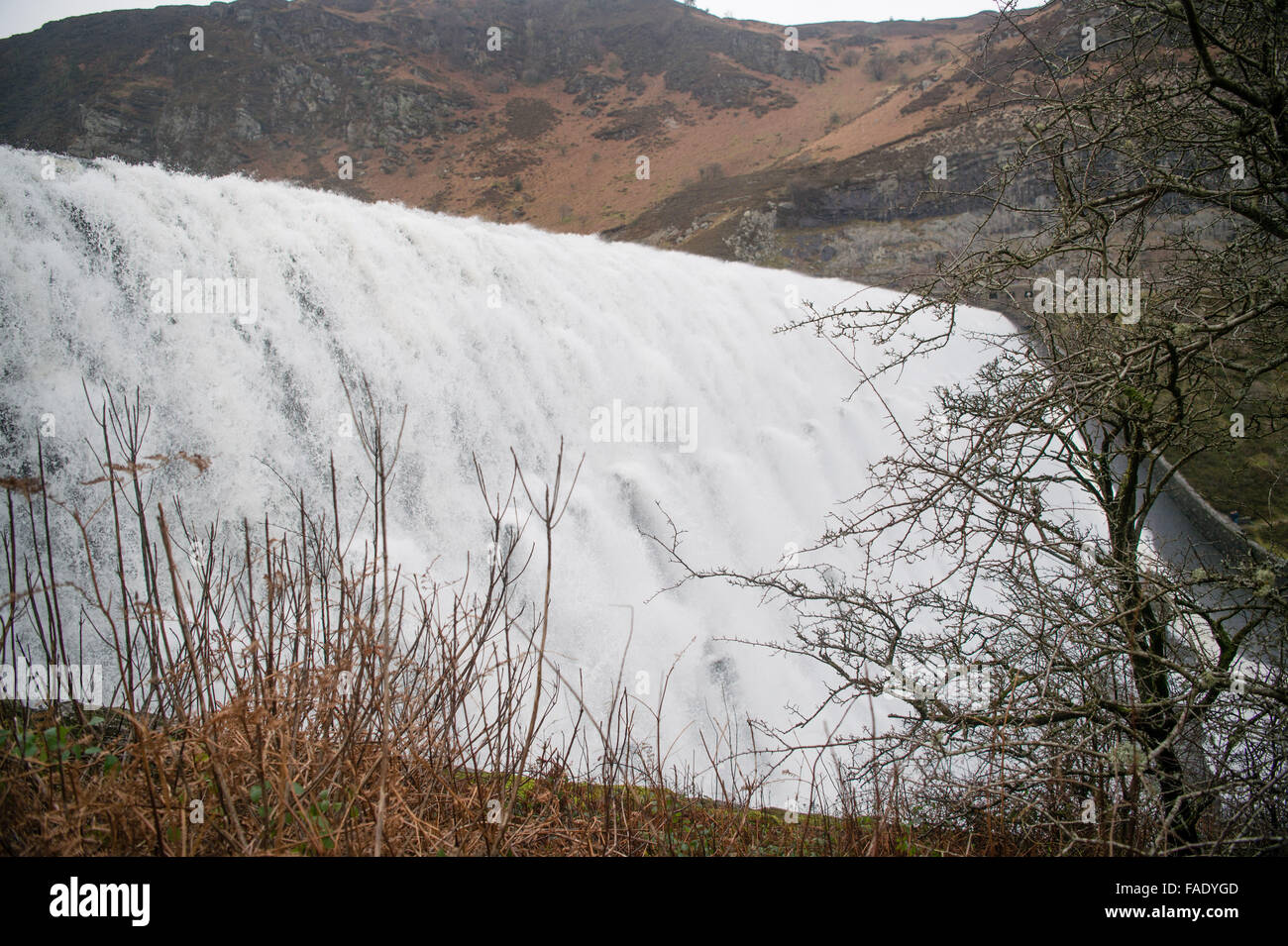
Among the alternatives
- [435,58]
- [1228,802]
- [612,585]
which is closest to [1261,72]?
[1228,802]

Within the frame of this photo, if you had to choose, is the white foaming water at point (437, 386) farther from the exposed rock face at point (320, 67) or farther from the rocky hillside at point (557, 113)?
the exposed rock face at point (320, 67)

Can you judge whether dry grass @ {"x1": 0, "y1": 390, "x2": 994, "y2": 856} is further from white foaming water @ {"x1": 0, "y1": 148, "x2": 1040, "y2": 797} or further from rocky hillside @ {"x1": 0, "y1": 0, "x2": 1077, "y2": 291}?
rocky hillside @ {"x1": 0, "y1": 0, "x2": 1077, "y2": 291}

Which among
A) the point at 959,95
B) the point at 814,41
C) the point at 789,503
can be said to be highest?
the point at 814,41

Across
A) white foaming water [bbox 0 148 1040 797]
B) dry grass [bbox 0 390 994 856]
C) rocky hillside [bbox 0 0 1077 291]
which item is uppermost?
rocky hillside [bbox 0 0 1077 291]

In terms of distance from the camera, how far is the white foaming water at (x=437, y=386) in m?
6.98

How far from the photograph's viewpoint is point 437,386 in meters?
9.19

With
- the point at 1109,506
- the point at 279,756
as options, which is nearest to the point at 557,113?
the point at 1109,506

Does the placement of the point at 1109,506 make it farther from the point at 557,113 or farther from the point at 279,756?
the point at 557,113

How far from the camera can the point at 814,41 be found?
57.1 metres

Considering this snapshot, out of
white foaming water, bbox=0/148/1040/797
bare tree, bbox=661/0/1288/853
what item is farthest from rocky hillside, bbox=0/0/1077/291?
bare tree, bbox=661/0/1288/853

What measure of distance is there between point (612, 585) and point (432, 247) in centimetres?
611

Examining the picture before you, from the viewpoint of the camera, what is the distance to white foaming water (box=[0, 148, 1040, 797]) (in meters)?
6.98
